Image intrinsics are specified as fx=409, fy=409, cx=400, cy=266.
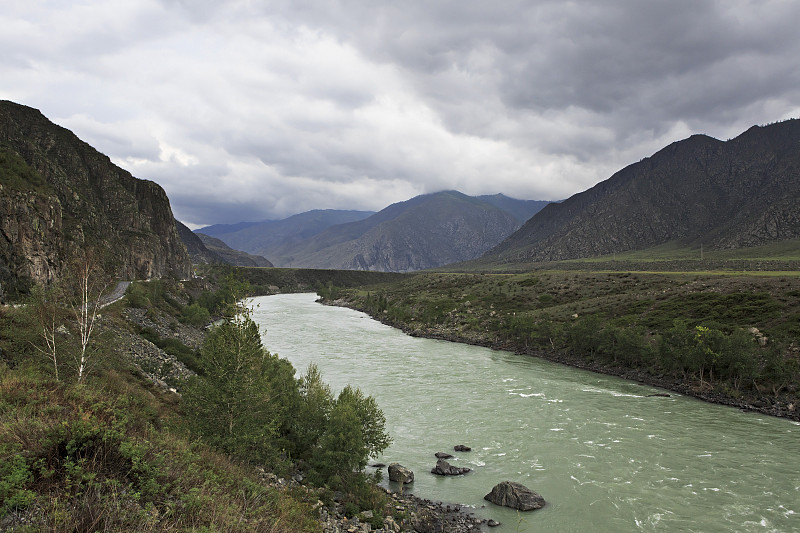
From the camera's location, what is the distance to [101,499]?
8.54m

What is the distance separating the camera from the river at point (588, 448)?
21.1 meters

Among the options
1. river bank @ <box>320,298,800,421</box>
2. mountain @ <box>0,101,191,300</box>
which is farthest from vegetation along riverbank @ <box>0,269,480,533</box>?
river bank @ <box>320,298,800,421</box>

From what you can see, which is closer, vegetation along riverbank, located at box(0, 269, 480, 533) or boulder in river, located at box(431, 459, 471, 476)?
vegetation along riverbank, located at box(0, 269, 480, 533)

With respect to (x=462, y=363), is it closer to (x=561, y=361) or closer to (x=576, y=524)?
(x=561, y=361)

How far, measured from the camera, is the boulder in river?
82.4ft

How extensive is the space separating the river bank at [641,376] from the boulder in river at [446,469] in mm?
32121

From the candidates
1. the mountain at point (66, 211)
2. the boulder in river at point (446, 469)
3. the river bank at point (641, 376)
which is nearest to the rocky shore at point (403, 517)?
the boulder in river at point (446, 469)

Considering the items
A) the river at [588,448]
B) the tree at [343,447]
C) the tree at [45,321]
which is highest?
the tree at [45,321]

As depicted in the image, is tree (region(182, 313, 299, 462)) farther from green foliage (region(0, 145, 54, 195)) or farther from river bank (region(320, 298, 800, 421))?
green foliage (region(0, 145, 54, 195))

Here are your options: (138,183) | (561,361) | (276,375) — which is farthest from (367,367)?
(138,183)

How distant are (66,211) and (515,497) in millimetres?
92695

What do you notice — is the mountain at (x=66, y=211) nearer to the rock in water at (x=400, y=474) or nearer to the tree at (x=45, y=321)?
the tree at (x=45, y=321)

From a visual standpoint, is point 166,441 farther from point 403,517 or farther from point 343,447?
point 403,517

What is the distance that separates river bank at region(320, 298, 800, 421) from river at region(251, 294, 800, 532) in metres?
1.89
